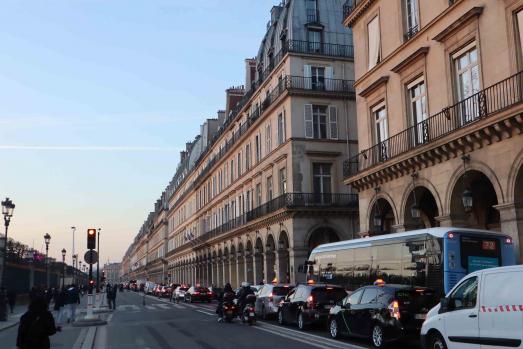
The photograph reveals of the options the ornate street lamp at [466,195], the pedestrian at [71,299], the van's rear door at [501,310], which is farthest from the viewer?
the pedestrian at [71,299]

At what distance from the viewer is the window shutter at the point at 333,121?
137 ft

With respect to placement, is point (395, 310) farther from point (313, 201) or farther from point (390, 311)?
point (313, 201)

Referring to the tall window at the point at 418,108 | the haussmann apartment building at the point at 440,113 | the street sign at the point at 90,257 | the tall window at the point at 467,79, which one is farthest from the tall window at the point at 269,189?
the tall window at the point at 467,79

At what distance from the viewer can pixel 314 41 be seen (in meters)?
43.0

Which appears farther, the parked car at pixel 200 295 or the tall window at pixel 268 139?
the parked car at pixel 200 295

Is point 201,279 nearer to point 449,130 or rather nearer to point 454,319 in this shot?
point 449,130

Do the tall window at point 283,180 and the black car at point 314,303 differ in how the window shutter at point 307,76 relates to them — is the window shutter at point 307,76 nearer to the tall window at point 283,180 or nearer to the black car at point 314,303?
the tall window at point 283,180

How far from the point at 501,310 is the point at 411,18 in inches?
737

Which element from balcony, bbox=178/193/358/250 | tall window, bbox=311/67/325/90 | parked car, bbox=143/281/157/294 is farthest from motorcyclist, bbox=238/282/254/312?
parked car, bbox=143/281/157/294

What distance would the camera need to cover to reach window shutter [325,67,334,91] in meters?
42.4

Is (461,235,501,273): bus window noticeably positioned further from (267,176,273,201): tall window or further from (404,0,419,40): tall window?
(267,176,273,201): tall window

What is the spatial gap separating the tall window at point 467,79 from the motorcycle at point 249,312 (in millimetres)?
10108

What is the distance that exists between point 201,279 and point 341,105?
39388mm

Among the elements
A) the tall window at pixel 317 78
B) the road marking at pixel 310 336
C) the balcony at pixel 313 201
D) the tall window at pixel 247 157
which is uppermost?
the tall window at pixel 317 78
